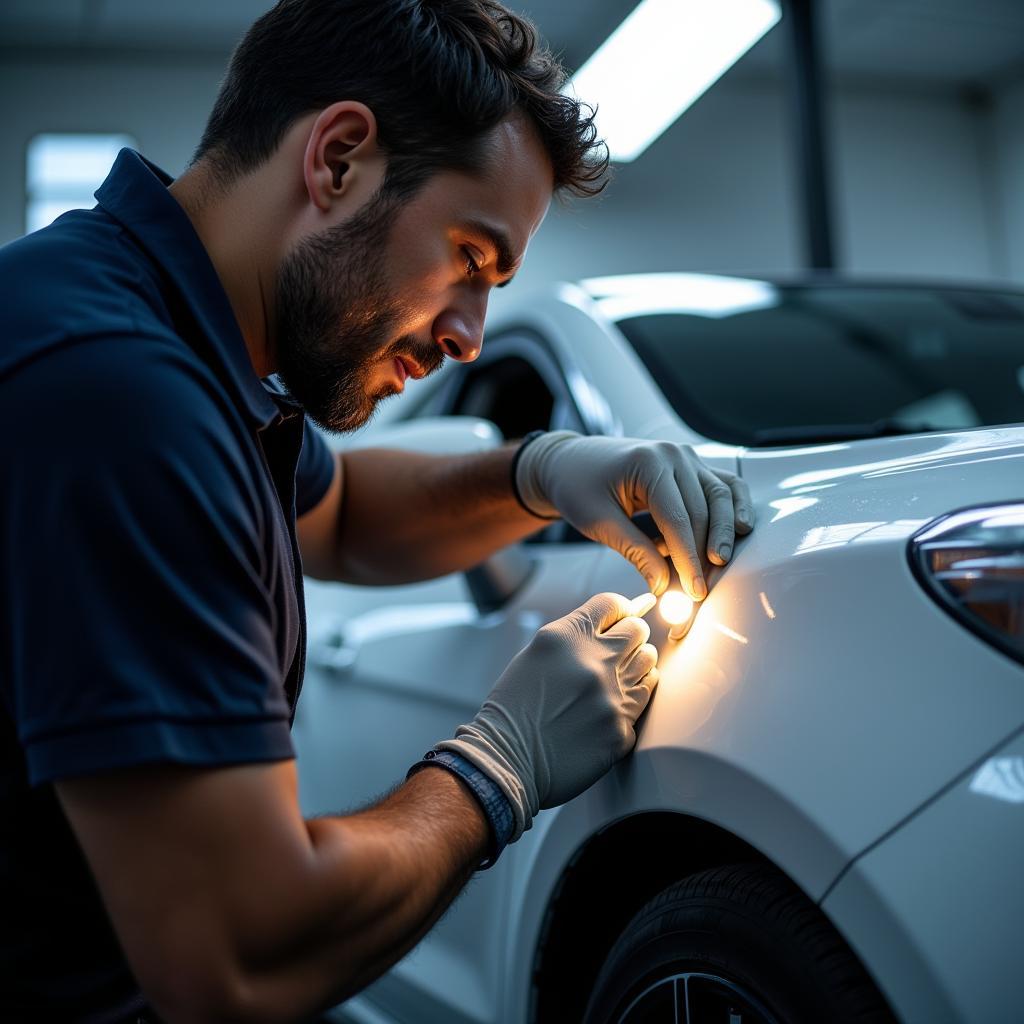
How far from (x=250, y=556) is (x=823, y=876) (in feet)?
1.65

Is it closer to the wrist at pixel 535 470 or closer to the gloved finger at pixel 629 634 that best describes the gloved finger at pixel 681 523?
the gloved finger at pixel 629 634

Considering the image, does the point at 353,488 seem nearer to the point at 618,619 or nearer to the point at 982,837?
the point at 618,619

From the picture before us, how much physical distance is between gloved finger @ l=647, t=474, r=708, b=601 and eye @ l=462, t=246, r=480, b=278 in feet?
1.03

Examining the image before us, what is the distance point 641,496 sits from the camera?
1214 mm

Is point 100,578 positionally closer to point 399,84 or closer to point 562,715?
point 562,715

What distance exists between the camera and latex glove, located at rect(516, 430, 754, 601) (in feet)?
3.36

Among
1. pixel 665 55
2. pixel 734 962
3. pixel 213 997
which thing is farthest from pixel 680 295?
pixel 665 55

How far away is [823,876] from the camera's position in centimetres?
77

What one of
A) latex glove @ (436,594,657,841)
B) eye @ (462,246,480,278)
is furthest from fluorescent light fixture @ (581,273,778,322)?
latex glove @ (436,594,657,841)

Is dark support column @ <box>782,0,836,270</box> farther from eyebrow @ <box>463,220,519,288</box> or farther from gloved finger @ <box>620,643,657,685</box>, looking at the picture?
gloved finger @ <box>620,643,657,685</box>

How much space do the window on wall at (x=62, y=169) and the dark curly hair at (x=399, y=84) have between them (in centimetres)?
552

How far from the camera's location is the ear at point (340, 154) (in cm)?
105

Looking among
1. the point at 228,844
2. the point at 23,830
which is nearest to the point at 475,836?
the point at 228,844

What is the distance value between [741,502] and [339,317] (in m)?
0.46
